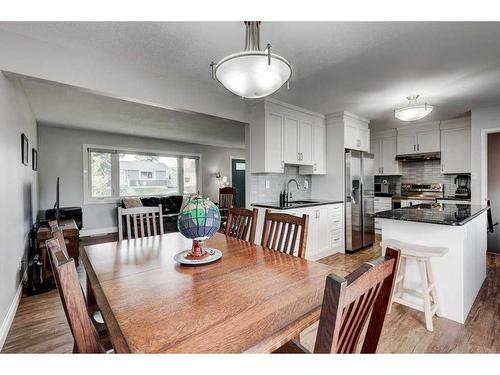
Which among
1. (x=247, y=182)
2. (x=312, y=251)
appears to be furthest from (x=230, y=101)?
(x=312, y=251)

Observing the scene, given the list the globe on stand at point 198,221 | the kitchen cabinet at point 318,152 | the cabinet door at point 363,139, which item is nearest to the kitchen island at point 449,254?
the globe on stand at point 198,221

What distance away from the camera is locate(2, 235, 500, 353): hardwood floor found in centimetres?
177

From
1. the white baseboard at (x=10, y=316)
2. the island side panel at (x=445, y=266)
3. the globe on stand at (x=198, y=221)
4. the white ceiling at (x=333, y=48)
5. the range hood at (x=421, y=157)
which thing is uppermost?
the white ceiling at (x=333, y=48)

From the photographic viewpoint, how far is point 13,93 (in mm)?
2533

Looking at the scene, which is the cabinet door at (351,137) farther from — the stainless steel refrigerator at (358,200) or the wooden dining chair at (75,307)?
the wooden dining chair at (75,307)

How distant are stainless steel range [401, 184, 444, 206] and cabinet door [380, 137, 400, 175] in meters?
0.46

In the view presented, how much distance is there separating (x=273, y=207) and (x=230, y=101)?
1.53 metres

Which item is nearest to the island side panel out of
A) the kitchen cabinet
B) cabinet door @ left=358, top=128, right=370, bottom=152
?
the kitchen cabinet

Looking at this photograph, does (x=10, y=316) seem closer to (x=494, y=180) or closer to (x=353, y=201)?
(x=353, y=201)

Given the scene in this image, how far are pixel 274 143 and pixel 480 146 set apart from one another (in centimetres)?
323

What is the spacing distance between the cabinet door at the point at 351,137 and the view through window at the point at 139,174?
4.54m

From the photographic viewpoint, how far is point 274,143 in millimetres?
3562

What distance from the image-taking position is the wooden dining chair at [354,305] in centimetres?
53
